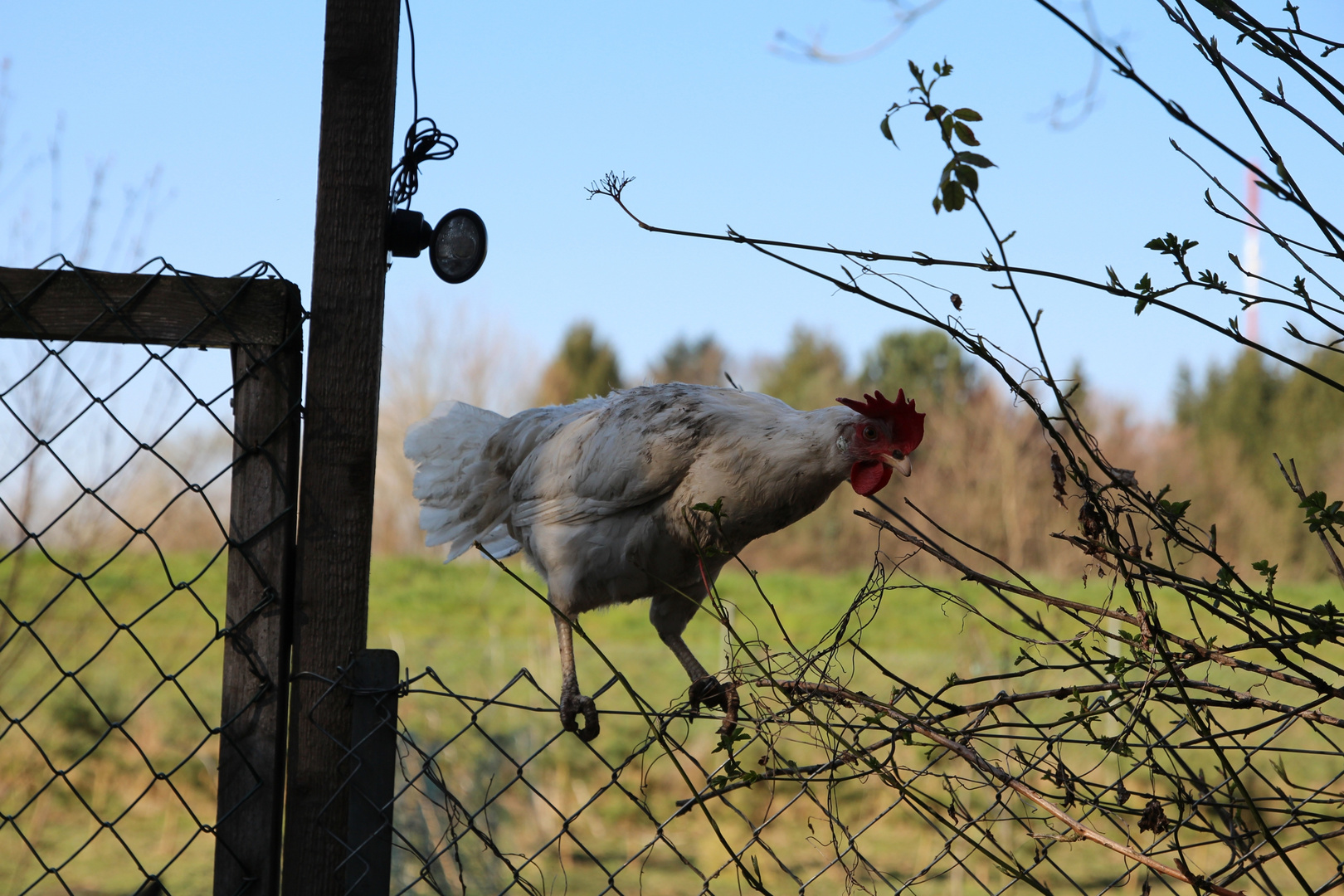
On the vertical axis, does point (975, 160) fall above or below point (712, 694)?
above

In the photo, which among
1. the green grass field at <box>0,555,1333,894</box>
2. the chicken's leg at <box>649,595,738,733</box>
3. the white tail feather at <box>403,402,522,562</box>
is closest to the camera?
the chicken's leg at <box>649,595,738,733</box>

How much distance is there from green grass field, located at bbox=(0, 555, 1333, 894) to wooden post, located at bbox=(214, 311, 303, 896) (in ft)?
19.8

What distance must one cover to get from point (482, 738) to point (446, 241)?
7.41 meters

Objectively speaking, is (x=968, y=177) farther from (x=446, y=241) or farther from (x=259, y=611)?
(x=259, y=611)

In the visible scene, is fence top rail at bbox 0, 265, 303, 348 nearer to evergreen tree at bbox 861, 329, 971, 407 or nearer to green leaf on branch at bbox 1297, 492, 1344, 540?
green leaf on branch at bbox 1297, 492, 1344, 540

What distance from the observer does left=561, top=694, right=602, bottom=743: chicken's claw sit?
1871mm

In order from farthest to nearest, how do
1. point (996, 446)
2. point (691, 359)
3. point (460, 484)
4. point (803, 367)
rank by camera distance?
point (691, 359) → point (803, 367) → point (996, 446) → point (460, 484)

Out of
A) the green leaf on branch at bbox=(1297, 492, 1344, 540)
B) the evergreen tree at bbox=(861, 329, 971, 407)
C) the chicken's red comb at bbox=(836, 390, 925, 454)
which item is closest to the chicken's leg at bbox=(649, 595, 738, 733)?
the chicken's red comb at bbox=(836, 390, 925, 454)

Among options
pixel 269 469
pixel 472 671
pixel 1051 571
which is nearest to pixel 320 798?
pixel 269 469

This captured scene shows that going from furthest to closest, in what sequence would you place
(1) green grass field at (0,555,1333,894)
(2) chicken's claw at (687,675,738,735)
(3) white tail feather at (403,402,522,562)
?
(1) green grass field at (0,555,1333,894), (3) white tail feather at (403,402,522,562), (2) chicken's claw at (687,675,738,735)

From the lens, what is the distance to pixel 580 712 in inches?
77.0

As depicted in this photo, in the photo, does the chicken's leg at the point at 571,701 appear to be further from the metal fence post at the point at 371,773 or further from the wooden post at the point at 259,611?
the wooden post at the point at 259,611

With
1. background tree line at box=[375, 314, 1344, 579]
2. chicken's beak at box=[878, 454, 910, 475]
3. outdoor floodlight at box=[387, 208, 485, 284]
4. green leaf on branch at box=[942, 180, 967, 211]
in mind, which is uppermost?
background tree line at box=[375, 314, 1344, 579]

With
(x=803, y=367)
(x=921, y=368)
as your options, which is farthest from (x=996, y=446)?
(x=803, y=367)
